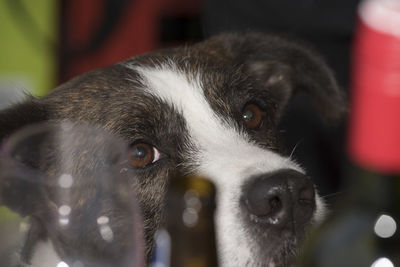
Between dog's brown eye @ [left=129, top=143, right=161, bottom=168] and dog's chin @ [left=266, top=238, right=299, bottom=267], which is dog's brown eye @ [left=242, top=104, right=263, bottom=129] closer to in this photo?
dog's brown eye @ [left=129, top=143, right=161, bottom=168]

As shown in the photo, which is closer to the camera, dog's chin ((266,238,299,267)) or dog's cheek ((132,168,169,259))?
dog's chin ((266,238,299,267))

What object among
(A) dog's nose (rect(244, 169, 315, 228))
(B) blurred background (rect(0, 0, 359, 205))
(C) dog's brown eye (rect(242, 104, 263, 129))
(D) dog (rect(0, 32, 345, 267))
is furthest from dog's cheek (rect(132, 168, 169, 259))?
(B) blurred background (rect(0, 0, 359, 205))

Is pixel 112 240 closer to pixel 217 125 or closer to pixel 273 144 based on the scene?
pixel 217 125

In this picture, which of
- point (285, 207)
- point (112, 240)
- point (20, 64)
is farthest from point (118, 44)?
point (112, 240)

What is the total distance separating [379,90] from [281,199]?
0.44m

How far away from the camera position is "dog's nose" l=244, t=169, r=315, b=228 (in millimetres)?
1118

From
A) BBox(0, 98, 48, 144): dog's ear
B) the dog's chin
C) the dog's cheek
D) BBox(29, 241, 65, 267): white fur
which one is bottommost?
the dog's chin

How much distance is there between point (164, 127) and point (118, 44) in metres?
1.58

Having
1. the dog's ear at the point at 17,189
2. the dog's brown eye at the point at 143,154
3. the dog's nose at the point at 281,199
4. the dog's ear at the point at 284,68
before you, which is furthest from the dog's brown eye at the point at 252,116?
the dog's ear at the point at 17,189

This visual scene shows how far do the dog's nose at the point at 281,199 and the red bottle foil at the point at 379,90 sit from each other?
0.38 meters

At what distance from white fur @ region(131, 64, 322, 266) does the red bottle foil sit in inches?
18.7

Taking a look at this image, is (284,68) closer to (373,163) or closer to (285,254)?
(285,254)

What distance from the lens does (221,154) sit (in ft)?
4.51

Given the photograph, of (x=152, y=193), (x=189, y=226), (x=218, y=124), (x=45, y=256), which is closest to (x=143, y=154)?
(x=152, y=193)
